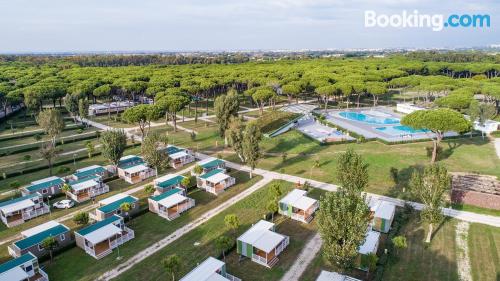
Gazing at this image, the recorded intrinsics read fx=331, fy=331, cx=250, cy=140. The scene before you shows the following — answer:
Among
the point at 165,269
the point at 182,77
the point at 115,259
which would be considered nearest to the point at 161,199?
the point at 115,259

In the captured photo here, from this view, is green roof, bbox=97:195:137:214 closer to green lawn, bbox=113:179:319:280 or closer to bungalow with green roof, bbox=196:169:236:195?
green lawn, bbox=113:179:319:280

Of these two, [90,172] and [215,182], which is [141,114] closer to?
[90,172]

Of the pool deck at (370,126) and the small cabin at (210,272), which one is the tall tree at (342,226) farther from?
the pool deck at (370,126)

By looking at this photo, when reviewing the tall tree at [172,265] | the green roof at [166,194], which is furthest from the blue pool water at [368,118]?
the tall tree at [172,265]

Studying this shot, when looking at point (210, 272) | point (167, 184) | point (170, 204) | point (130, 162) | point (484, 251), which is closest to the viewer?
point (210, 272)

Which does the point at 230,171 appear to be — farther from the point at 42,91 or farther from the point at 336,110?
the point at 42,91

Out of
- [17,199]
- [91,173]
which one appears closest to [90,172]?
[91,173]
